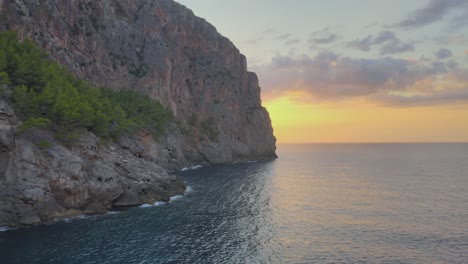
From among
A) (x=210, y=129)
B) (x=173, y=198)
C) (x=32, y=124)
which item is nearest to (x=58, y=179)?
(x=32, y=124)

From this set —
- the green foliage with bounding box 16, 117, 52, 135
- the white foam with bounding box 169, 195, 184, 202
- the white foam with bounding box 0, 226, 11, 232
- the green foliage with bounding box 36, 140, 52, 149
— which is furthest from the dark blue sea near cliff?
the green foliage with bounding box 16, 117, 52, 135

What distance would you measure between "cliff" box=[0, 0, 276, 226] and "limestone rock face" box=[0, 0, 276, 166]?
400 millimetres

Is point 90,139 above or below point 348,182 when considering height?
above

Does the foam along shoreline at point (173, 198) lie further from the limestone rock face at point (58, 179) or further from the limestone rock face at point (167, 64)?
the limestone rock face at point (167, 64)

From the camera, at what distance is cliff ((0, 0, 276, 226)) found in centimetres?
5053

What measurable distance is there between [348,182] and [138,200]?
67.6 m

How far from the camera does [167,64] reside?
141500mm

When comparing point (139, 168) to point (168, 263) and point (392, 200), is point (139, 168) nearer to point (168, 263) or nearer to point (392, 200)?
point (168, 263)

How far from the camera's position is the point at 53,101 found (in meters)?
58.0

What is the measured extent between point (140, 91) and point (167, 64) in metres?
21.4

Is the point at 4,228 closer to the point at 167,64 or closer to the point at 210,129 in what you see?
the point at 167,64

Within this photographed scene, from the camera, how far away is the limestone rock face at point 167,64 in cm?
9325

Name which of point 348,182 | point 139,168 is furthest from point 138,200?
point 348,182

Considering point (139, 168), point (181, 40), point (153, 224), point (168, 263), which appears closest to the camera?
point (168, 263)
